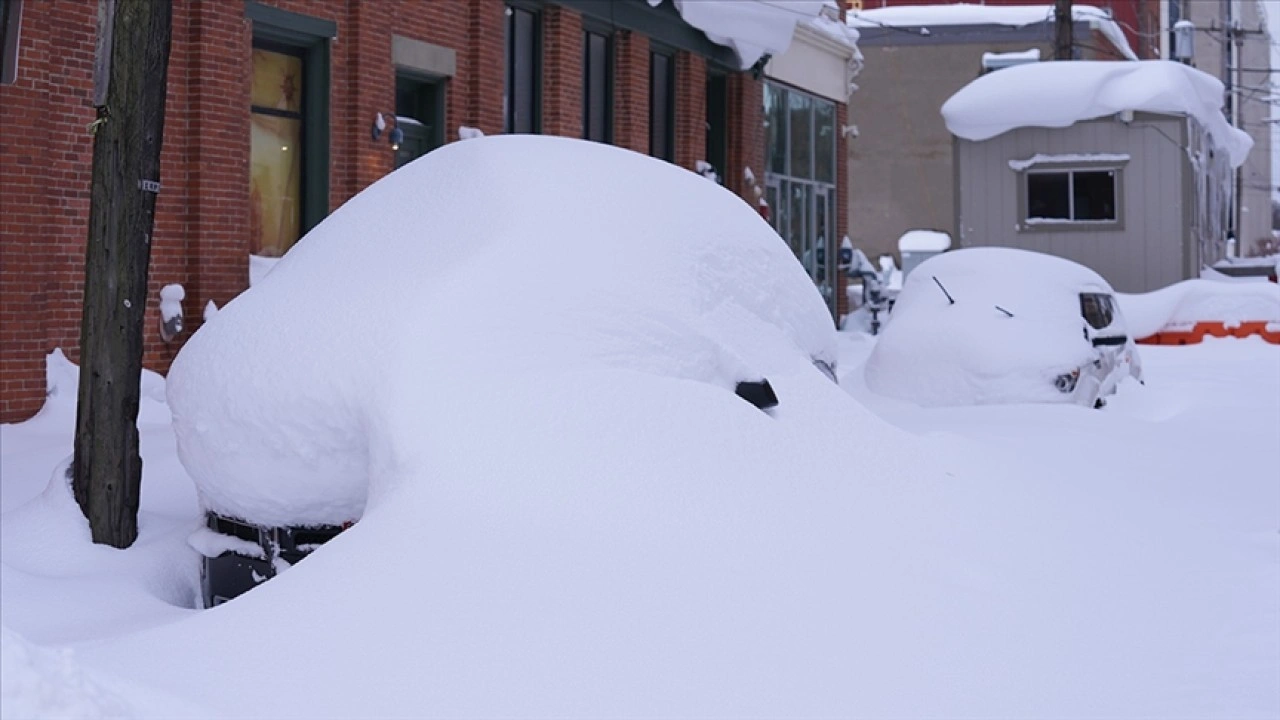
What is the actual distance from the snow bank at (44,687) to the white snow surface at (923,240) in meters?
37.3

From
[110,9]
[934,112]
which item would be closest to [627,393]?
[110,9]

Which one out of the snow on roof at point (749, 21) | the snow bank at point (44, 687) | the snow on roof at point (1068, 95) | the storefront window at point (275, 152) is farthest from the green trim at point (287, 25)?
the snow on roof at point (1068, 95)

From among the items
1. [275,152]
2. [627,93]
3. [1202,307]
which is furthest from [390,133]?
[1202,307]

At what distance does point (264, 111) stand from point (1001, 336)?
6.96 meters

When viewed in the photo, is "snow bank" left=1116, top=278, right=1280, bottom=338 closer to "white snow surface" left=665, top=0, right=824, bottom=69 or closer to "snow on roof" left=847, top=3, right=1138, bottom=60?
"white snow surface" left=665, top=0, right=824, bottom=69

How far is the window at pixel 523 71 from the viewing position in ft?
59.3

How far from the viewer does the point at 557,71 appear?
18.5 m

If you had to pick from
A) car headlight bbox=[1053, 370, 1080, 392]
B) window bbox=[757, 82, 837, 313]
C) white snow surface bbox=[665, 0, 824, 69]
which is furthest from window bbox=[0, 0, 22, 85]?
window bbox=[757, 82, 837, 313]

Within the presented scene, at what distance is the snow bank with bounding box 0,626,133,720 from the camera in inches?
129

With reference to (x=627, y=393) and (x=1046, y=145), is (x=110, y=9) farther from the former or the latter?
(x=1046, y=145)

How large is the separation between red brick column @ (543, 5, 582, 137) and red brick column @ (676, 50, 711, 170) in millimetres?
3642

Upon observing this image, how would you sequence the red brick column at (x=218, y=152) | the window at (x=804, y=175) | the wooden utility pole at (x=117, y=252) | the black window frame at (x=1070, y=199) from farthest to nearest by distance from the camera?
1. the window at (x=804, y=175)
2. the black window frame at (x=1070, y=199)
3. the red brick column at (x=218, y=152)
4. the wooden utility pole at (x=117, y=252)

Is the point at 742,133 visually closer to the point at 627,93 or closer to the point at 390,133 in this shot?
the point at 627,93

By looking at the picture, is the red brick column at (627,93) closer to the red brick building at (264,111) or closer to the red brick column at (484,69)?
the red brick building at (264,111)
